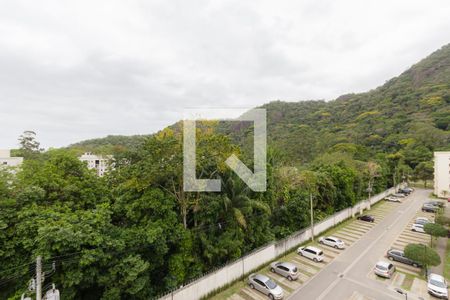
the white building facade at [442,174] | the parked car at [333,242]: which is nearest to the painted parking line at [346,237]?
the parked car at [333,242]

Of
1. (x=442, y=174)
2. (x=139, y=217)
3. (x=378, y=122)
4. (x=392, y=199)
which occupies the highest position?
(x=378, y=122)

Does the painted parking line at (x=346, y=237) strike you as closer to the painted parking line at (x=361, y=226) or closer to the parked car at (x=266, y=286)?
the painted parking line at (x=361, y=226)

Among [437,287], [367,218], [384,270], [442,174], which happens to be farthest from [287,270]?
[442,174]

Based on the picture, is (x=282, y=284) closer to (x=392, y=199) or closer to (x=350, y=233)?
(x=350, y=233)

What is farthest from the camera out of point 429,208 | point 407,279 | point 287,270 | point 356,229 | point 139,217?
point 429,208

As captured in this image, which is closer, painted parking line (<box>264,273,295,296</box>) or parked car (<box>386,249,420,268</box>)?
painted parking line (<box>264,273,295,296</box>)

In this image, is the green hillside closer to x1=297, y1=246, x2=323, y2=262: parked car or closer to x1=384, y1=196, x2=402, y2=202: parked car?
x1=384, y1=196, x2=402, y2=202: parked car

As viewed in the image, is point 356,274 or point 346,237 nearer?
point 356,274

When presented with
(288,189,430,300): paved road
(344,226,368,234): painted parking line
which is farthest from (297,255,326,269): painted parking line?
(344,226,368,234): painted parking line
